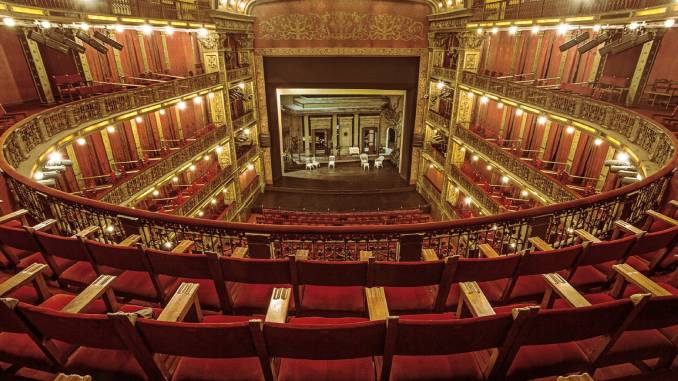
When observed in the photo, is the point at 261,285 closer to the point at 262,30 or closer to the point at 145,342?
the point at 145,342

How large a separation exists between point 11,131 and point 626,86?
18.2m

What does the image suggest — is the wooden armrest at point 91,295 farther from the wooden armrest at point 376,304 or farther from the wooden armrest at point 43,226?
the wooden armrest at point 376,304

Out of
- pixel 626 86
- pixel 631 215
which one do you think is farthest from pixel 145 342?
pixel 626 86

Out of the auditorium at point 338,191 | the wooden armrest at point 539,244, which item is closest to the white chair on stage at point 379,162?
the auditorium at point 338,191

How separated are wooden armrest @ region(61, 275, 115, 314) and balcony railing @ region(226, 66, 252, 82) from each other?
16.0 meters

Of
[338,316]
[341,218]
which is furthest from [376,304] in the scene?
[341,218]

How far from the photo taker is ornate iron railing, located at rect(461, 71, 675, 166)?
23.6 ft

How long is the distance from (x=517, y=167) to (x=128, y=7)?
16133mm

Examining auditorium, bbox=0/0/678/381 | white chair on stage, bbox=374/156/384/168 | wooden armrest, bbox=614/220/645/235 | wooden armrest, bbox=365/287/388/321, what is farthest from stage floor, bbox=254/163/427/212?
wooden armrest, bbox=365/287/388/321

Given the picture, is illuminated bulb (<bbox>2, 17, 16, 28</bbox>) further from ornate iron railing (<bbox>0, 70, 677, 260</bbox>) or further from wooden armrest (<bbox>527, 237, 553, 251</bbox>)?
wooden armrest (<bbox>527, 237, 553, 251</bbox>)

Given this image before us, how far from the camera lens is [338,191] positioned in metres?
21.7

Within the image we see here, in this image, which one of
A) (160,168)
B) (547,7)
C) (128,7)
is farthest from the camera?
(547,7)

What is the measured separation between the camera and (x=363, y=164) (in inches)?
1013

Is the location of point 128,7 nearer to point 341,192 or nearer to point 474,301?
point 341,192
